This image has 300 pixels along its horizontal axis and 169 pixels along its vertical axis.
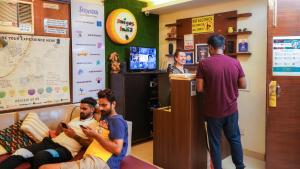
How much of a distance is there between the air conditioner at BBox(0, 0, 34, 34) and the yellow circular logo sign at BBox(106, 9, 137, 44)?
1162 millimetres

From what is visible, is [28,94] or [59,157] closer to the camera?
[59,157]

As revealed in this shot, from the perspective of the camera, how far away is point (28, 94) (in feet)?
10.4

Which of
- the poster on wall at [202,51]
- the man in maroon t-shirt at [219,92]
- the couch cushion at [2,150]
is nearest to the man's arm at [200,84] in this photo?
the man in maroon t-shirt at [219,92]

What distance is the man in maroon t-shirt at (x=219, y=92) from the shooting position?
99.4 inches

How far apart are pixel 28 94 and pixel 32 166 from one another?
1197 mm

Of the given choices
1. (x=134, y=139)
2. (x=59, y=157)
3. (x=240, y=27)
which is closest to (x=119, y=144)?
(x=59, y=157)

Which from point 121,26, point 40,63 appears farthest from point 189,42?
point 40,63

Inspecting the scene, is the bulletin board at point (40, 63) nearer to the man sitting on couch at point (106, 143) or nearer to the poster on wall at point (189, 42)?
the man sitting on couch at point (106, 143)

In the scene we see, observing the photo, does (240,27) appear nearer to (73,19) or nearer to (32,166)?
(73,19)

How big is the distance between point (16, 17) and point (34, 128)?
4.46 feet

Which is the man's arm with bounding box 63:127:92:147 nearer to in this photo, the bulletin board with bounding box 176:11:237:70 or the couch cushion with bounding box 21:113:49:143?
the couch cushion with bounding box 21:113:49:143

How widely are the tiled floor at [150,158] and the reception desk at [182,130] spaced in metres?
0.44

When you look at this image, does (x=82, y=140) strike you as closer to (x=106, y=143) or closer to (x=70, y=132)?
(x=70, y=132)

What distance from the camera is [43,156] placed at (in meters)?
2.14
